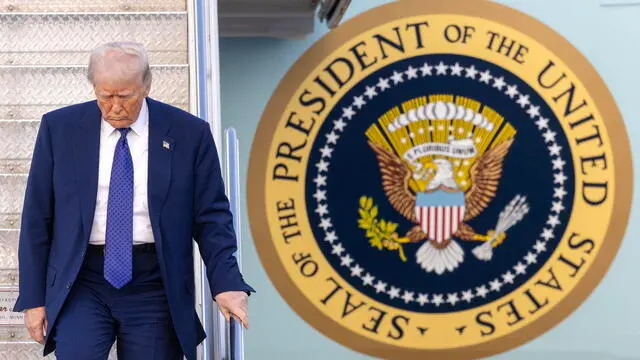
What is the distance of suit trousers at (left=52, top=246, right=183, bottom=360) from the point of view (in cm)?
361

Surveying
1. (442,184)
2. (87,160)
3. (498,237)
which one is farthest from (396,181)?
(87,160)

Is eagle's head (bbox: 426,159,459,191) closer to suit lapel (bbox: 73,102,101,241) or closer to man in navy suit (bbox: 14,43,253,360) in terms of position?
man in navy suit (bbox: 14,43,253,360)

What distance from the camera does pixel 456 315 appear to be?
8.35m

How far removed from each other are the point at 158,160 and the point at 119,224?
22cm

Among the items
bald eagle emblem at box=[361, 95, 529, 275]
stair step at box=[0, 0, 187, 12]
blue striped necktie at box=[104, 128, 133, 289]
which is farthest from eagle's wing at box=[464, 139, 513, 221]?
blue striped necktie at box=[104, 128, 133, 289]

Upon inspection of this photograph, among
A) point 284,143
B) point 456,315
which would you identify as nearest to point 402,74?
point 284,143

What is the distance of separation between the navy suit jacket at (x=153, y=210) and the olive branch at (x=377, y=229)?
14.6 feet

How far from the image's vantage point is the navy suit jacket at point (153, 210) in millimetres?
3637

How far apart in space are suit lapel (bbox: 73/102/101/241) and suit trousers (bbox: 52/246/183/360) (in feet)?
0.38

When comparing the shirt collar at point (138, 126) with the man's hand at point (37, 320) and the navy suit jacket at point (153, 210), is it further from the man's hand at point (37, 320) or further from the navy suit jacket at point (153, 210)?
the man's hand at point (37, 320)

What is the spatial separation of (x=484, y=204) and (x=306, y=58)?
137 centimetres

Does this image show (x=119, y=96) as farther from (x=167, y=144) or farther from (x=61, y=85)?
(x=61, y=85)

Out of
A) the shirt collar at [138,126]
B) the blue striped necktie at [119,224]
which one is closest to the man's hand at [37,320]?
the blue striped necktie at [119,224]

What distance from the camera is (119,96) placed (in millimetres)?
3602
